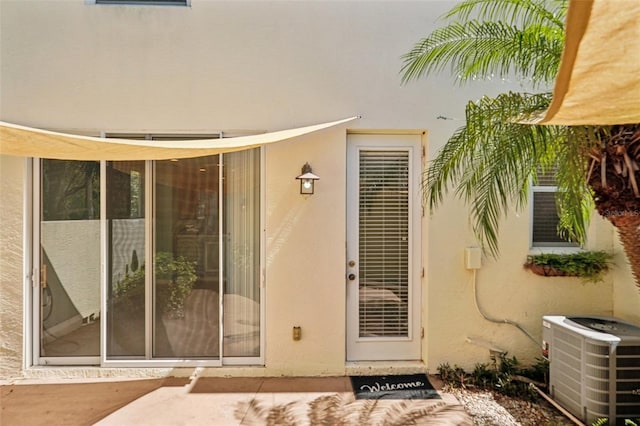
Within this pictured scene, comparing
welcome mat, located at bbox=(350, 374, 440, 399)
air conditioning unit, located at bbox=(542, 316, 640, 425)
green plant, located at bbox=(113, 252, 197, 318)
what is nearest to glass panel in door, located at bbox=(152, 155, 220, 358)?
green plant, located at bbox=(113, 252, 197, 318)

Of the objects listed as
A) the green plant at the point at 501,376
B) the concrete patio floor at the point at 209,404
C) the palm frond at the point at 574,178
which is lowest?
the concrete patio floor at the point at 209,404

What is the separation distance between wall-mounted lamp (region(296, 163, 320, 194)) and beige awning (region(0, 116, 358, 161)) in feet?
2.05

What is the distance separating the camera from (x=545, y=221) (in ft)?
17.5

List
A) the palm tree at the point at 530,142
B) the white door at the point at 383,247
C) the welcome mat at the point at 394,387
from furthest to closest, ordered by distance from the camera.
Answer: the white door at the point at 383,247 < the welcome mat at the point at 394,387 < the palm tree at the point at 530,142

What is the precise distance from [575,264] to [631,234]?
2.06 m

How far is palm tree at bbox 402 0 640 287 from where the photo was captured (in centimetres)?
315

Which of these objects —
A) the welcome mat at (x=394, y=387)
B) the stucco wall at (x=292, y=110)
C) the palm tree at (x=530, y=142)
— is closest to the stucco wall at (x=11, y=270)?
the stucco wall at (x=292, y=110)

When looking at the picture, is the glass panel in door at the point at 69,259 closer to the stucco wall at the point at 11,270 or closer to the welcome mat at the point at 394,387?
the stucco wall at the point at 11,270

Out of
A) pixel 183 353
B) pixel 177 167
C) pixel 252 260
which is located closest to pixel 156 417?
pixel 183 353

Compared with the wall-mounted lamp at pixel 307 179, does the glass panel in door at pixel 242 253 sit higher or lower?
lower

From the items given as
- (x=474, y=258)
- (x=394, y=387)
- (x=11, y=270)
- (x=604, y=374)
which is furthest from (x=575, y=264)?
(x=11, y=270)

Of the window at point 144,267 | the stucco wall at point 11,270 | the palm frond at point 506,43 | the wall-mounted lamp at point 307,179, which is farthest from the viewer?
the window at point 144,267

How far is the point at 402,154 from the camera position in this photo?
530 centimetres

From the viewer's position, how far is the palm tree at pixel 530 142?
3146mm
